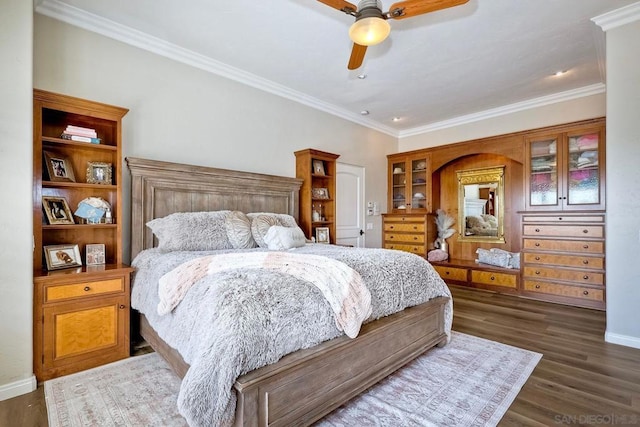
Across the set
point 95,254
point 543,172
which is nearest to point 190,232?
point 95,254

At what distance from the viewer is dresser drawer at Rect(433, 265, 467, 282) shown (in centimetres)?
491

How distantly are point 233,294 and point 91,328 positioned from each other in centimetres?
163

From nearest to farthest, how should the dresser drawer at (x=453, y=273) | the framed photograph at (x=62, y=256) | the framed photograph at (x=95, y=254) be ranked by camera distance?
the framed photograph at (x=62, y=256), the framed photograph at (x=95, y=254), the dresser drawer at (x=453, y=273)

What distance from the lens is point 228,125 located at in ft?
12.1

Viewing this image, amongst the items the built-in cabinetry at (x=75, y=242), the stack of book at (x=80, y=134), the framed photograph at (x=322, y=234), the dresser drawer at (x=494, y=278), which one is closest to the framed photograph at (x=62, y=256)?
the built-in cabinetry at (x=75, y=242)

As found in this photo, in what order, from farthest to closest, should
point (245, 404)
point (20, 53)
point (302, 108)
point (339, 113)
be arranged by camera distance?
point (339, 113)
point (302, 108)
point (20, 53)
point (245, 404)

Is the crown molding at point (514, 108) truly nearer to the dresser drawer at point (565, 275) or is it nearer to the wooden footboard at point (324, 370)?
the dresser drawer at point (565, 275)

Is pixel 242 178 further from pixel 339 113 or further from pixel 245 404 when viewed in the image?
pixel 245 404

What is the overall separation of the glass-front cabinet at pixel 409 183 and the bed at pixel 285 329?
2.99 metres

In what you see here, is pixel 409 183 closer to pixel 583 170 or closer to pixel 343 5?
pixel 583 170

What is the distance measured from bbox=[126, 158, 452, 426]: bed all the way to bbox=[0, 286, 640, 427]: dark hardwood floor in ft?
2.28

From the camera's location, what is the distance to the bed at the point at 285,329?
4.68 ft

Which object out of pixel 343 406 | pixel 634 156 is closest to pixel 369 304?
pixel 343 406

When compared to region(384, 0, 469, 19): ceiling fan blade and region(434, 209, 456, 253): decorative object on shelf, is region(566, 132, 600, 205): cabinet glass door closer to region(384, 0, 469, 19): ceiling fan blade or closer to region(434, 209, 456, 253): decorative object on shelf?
region(434, 209, 456, 253): decorative object on shelf
